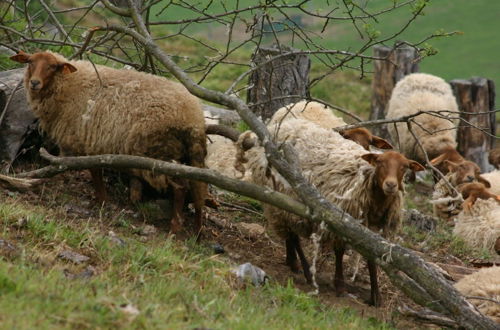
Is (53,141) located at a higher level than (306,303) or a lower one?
higher

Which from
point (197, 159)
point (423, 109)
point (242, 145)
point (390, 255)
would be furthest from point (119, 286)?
point (423, 109)

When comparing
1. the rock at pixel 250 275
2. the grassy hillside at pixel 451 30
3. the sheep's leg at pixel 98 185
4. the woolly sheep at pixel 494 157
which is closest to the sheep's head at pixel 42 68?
the sheep's leg at pixel 98 185

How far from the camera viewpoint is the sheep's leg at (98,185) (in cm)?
678

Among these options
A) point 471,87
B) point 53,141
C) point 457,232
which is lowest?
point 457,232

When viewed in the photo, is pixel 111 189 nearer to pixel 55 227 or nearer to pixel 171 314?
pixel 55 227

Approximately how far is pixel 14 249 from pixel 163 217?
7.63ft

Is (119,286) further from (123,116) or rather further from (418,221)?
(418,221)

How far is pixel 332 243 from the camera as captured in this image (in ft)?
20.5

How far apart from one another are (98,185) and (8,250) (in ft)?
7.09

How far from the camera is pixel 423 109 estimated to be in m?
13.7

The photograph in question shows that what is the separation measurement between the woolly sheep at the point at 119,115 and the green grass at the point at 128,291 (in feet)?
2.60

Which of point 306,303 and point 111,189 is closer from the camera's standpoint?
point 306,303

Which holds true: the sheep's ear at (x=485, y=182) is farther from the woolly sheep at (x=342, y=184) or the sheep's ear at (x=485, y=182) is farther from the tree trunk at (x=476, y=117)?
the woolly sheep at (x=342, y=184)

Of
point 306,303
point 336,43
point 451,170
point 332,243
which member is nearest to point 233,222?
point 332,243
